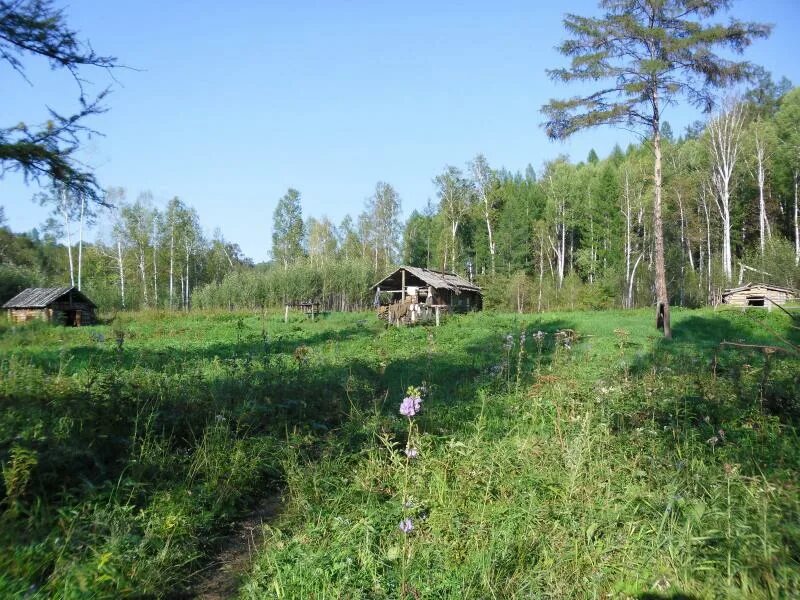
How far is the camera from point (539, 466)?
359 centimetres

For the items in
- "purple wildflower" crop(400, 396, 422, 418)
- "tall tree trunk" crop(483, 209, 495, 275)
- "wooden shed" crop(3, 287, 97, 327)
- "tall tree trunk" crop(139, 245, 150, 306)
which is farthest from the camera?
"tall tree trunk" crop(483, 209, 495, 275)

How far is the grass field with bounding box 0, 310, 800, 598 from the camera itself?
2520 mm

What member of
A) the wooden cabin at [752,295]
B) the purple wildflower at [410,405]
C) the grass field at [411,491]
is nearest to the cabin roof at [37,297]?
the grass field at [411,491]

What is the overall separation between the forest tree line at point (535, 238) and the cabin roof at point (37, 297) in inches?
289

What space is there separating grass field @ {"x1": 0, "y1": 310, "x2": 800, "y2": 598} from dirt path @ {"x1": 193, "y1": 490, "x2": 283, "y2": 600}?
2.7 inches

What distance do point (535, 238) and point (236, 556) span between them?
192 feet

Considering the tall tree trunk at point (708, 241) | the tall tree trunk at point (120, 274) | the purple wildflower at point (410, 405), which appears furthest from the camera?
the tall tree trunk at point (120, 274)

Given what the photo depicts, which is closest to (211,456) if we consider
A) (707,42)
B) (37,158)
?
(37,158)

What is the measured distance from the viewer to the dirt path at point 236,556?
2.81 metres

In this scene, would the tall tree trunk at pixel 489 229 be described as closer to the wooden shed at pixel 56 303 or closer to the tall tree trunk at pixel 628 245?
the tall tree trunk at pixel 628 245

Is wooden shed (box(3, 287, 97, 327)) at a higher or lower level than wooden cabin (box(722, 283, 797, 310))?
higher

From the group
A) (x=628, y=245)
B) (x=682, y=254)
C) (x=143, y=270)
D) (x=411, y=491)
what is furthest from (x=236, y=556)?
(x=143, y=270)

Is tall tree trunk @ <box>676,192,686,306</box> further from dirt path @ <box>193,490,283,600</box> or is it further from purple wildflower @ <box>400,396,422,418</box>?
purple wildflower @ <box>400,396,422,418</box>

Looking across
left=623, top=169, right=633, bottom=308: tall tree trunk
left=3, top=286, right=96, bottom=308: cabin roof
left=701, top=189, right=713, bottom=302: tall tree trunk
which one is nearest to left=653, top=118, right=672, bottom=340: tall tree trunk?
left=701, top=189, right=713, bottom=302: tall tree trunk
